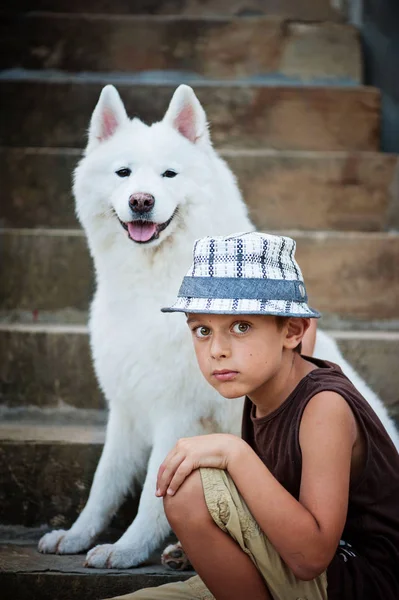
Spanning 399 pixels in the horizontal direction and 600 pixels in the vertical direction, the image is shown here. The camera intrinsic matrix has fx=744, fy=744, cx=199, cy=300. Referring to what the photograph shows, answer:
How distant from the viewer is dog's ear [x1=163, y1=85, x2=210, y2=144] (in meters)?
2.77

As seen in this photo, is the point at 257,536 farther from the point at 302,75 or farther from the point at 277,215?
the point at 302,75

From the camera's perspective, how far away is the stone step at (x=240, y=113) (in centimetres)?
439

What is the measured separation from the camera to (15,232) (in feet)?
12.3

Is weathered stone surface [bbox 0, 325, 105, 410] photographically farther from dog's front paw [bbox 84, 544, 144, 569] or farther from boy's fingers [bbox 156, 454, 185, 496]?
boy's fingers [bbox 156, 454, 185, 496]

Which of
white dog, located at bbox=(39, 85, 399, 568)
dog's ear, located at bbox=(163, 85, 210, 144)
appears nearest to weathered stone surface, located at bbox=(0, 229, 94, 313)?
white dog, located at bbox=(39, 85, 399, 568)

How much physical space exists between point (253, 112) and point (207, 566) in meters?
3.23

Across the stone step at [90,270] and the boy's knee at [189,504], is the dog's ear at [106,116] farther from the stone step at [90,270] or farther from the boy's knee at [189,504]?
the boy's knee at [189,504]

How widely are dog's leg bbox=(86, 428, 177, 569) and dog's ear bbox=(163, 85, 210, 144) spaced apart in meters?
1.15

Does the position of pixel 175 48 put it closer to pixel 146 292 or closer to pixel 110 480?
pixel 146 292

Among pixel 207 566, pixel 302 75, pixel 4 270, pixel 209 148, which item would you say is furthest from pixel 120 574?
pixel 302 75

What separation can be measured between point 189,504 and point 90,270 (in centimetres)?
215

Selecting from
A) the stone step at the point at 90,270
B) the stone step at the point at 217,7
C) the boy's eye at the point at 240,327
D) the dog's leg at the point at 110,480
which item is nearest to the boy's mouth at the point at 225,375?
the boy's eye at the point at 240,327

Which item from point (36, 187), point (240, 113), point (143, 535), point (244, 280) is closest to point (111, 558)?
point (143, 535)

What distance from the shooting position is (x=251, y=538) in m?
1.77
